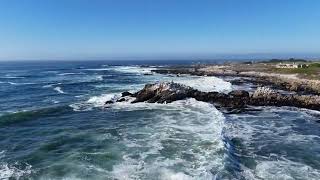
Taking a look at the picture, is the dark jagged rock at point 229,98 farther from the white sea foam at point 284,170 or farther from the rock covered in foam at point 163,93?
the white sea foam at point 284,170

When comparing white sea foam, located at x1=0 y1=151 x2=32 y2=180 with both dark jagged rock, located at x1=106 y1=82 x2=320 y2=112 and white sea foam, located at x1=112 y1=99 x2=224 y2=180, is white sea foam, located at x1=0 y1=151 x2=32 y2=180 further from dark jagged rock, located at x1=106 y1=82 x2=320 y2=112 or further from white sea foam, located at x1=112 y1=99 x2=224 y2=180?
dark jagged rock, located at x1=106 y1=82 x2=320 y2=112

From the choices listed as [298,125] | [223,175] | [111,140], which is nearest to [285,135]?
[298,125]

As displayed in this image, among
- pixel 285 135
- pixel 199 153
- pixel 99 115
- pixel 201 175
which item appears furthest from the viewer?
pixel 99 115

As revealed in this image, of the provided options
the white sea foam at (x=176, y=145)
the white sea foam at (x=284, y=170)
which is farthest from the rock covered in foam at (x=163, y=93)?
the white sea foam at (x=284, y=170)

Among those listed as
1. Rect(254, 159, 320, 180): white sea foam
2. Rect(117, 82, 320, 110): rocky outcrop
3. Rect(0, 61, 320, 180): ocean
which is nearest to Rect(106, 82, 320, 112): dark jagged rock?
Rect(117, 82, 320, 110): rocky outcrop

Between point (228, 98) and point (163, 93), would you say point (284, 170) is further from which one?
point (163, 93)

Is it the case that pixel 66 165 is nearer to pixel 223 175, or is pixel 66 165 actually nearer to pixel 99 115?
pixel 223 175
